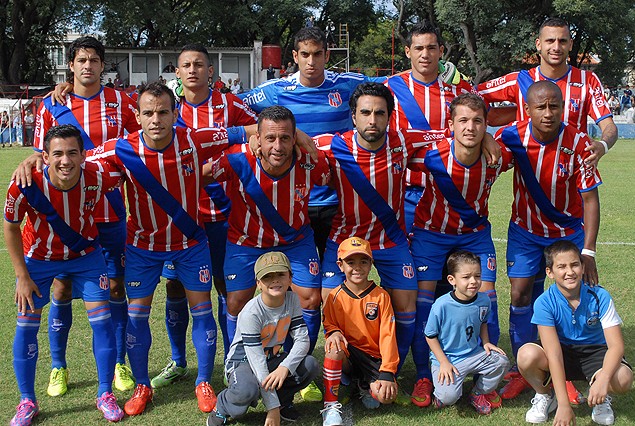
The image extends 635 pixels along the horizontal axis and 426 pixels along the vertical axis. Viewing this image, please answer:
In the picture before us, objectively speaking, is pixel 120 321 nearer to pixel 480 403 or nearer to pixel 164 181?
pixel 164 181

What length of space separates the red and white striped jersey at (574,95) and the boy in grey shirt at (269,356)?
2267mm

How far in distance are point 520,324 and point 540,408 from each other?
2.70 ft

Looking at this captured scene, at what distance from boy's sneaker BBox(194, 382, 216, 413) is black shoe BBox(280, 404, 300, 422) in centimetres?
44

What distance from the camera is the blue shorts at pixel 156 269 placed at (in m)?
4.46

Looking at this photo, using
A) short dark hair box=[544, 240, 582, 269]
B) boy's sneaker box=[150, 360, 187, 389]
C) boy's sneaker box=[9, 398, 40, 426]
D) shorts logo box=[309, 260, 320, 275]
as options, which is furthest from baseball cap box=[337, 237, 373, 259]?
boy's sneaker box=[9, 398, 40, 426]

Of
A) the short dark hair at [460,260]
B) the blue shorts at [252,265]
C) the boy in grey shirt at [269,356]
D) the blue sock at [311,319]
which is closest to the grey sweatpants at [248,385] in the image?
the boy in grey shirt at [269,356]

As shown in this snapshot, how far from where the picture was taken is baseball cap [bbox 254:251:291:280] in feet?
13.5

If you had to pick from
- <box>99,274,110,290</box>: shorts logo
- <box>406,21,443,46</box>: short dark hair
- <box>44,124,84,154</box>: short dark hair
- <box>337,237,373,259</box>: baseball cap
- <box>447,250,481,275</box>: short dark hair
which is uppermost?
<box>406,21,443,46</box>: short dark hair

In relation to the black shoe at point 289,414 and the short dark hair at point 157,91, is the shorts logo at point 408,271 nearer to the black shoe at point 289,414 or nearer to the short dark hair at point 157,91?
the black shoe at point 289,414

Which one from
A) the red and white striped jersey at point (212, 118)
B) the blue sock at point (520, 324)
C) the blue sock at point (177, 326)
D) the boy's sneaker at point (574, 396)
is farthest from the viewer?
the red and white striped jersey at point (212, 118)

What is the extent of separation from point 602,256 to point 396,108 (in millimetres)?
4118

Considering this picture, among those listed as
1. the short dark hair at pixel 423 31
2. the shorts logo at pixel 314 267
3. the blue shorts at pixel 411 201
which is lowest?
the shorts logo at pixel 314 267

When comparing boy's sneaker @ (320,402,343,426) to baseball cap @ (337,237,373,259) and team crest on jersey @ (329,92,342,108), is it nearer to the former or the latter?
baseball cap @ (337,237,373,259)

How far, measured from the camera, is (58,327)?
15.5 ft
